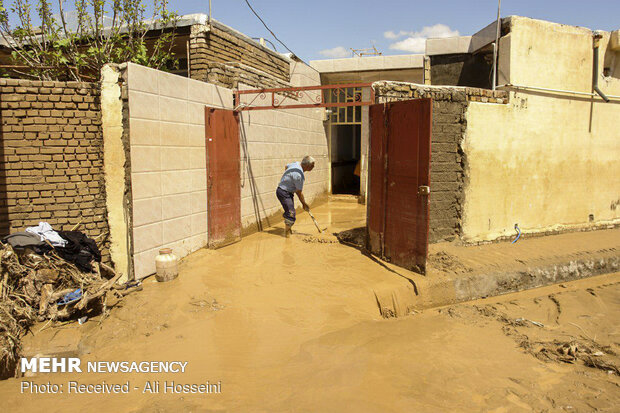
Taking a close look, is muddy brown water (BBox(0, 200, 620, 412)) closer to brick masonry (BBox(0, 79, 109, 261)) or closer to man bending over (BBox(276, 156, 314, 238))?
brick masonry (BBox(0, 79, 109, 261))

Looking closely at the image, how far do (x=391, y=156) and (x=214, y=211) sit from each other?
9.60 ft

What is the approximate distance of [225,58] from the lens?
746 centimetres

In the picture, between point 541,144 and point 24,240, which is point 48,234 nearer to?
point 24,240

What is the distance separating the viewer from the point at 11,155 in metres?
4.72

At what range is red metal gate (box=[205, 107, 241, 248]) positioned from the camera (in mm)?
6484

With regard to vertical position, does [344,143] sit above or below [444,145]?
above

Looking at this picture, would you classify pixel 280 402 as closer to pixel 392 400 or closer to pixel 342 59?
pixel 392 400

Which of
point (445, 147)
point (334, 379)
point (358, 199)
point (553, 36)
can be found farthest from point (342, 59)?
point (334, 379)

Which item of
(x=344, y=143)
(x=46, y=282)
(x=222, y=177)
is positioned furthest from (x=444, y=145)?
(x=344, y=143)

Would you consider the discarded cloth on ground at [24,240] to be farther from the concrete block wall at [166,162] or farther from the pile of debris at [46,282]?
the concrete block wall at [166,162]

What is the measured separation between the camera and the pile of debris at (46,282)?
399 cm

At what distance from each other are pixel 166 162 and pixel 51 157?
133cm

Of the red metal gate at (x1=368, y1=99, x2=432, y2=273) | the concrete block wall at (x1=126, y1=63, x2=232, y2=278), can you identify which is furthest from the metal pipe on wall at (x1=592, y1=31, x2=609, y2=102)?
the concrete block wall at (x1=126, y1=63, x2=232, y2=278)

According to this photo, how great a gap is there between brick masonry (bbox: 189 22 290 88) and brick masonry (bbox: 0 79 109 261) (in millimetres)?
2341
